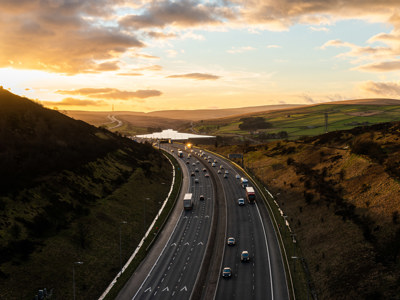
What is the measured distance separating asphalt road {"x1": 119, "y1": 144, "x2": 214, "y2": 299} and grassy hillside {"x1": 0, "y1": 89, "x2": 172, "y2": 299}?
796 cm

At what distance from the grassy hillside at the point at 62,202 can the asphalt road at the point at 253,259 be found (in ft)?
70.7

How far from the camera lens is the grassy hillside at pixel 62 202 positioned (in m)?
54.6

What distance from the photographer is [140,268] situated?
61.6 metres

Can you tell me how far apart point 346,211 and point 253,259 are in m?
26.1

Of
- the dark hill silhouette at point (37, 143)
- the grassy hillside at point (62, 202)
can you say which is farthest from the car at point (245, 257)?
the dark hill silhouette at point (37, 143)

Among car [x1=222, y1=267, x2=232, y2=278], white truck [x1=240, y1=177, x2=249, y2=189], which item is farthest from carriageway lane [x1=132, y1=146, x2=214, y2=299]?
white truck [x1=240, y1=177, x2=249, y2=189]

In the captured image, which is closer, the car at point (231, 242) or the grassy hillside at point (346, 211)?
the grassy hillside at point (346, 211)

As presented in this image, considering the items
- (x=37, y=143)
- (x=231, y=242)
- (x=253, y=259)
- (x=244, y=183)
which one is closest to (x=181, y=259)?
(x=231, y=242)

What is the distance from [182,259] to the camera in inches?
2517

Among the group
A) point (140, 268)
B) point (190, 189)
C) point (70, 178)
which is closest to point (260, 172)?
point (190, 189)

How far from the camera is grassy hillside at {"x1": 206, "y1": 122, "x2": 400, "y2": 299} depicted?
5091 centimetres

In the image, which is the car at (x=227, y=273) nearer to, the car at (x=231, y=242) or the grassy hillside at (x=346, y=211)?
the grassy hillside at (x=346, y=211)

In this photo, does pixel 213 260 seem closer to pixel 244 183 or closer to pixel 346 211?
pixel 346 211

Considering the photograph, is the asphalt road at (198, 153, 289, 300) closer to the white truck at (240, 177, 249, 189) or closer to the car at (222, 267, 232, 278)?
the car at (222, 267, 232, 278)
